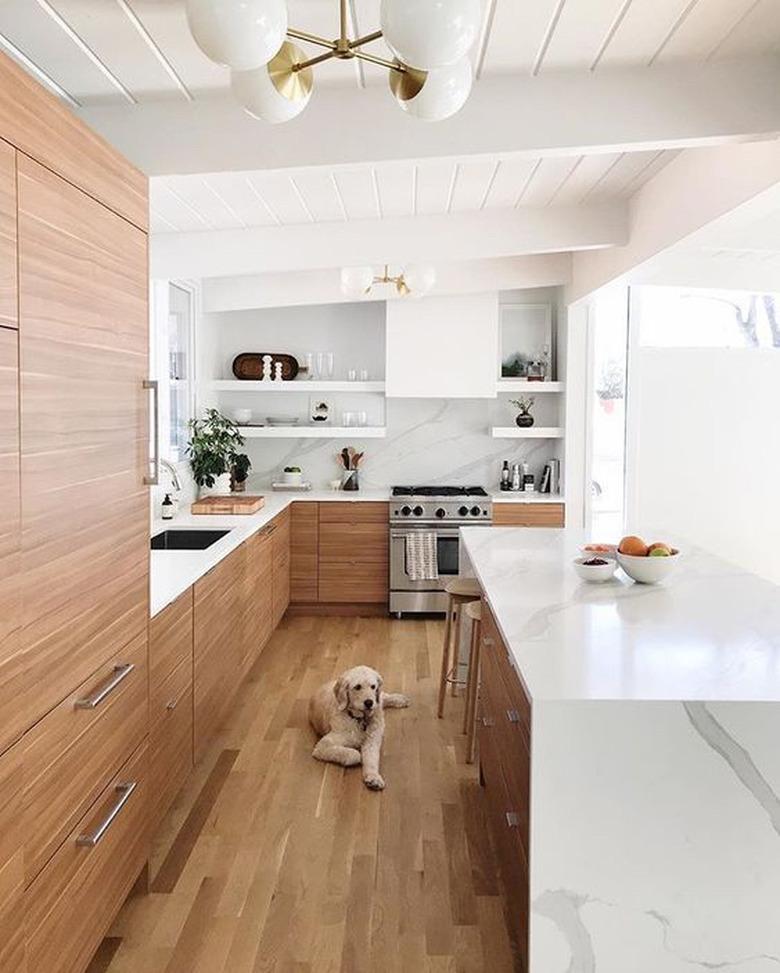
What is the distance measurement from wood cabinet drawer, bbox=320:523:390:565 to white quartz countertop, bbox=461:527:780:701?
2714mm

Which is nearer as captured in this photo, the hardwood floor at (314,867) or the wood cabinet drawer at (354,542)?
the hardwood floor at (314,867)

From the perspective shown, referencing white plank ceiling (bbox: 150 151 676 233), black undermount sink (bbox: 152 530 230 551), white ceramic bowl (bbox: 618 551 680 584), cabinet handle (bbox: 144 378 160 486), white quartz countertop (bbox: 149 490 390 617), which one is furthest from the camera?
black undermount sink (bbox: 152 530 230 551)

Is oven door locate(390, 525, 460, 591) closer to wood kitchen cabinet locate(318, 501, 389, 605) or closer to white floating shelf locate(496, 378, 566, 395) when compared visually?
wood kitchen cabinet locate(318, 501, 389, 605)

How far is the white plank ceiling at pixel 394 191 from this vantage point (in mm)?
3578

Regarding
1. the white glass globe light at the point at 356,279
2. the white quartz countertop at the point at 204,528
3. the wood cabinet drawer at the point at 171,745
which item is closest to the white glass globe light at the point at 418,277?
the white glass globe light at the point at 356,279

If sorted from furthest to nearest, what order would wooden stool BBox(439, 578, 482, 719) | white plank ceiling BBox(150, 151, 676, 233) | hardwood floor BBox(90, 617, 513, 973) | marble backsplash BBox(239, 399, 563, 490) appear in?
marble backsplash BBox(239, 399, 563, 490) → wooden stool BBox(439, 578, 482, 719) → white plank ceiling BBox(150, 151, 676, 233) → hardwood floor BBox(90, 617, 513, 973)

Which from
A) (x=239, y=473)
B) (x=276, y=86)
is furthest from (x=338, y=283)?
(x=276, y=86)

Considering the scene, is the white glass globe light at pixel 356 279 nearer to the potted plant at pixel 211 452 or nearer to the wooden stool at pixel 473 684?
the potted plant at pixel 211 452

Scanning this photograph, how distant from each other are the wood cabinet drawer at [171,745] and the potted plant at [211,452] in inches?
110

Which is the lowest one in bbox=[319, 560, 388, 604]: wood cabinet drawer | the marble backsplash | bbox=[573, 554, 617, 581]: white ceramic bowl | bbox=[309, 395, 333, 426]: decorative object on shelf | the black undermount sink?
bbox=[319, 560, 388, 604]: wood cabinet drawer

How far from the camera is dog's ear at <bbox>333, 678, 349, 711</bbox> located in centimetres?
384

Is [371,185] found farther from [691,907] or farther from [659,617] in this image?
[691,907]

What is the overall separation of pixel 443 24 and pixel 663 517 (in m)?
5.30

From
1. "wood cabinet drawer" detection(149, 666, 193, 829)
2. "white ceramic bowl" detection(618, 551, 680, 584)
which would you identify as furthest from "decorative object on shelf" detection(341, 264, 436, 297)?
"wood cabinet drawer" detection(149, 666, 193, 829)
